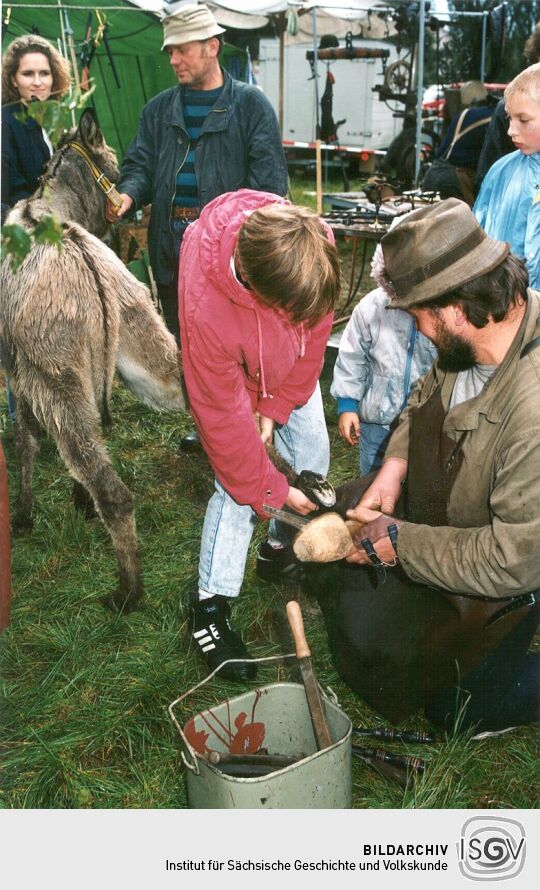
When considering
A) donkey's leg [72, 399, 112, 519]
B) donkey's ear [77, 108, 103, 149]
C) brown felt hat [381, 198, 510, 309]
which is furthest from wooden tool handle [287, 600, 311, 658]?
donkey's ear [77, 108, 103, 149]

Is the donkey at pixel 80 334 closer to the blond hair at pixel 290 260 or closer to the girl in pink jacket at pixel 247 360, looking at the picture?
the girl in pink jacket at pixel 247 360

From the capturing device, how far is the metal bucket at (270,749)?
1.98 metres

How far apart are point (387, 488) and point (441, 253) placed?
0.90m

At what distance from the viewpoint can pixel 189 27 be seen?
9.91 feet

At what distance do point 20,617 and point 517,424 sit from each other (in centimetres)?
202

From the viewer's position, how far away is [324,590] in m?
2.86

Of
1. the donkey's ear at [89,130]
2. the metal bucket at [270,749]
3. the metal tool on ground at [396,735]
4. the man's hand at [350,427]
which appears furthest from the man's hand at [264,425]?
the donkey's ear at [89,130]

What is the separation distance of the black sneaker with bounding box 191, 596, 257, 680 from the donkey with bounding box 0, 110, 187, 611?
1.26 ft

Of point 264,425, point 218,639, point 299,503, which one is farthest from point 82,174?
point 218,639

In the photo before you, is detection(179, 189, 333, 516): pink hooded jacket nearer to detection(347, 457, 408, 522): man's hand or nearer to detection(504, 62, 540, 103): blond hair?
detection(347, 457, 408, 522): man's hand

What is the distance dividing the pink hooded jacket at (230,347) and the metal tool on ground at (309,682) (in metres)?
0.49

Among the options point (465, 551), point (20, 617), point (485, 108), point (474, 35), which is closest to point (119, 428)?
point (20, 617)
